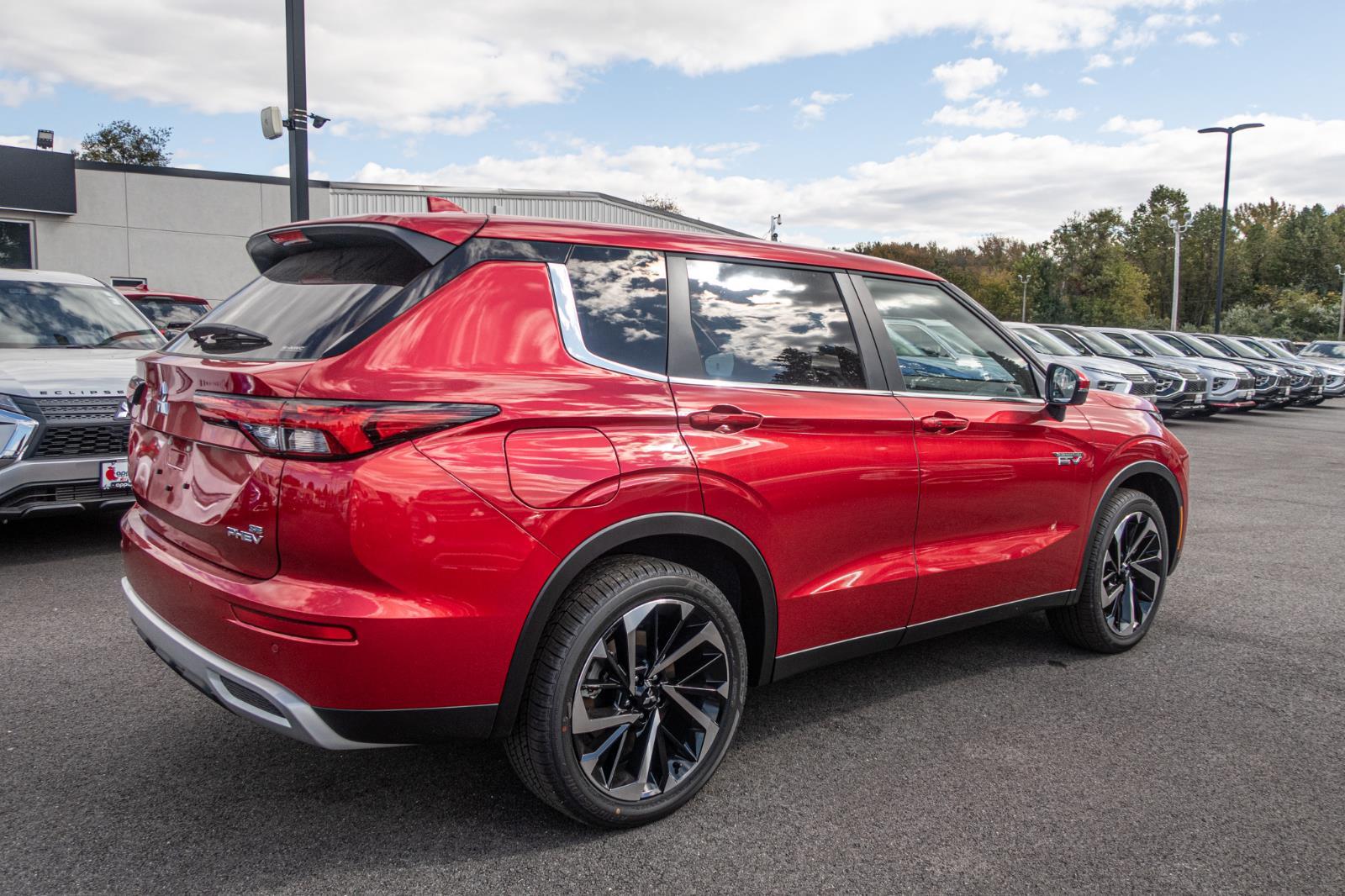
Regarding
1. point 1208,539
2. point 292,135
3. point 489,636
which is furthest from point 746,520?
point 292,135

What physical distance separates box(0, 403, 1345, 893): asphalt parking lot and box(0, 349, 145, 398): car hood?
1326 mm

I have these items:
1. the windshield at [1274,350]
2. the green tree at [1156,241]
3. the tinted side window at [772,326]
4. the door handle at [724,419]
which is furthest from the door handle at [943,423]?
the green tree at [1156,241]

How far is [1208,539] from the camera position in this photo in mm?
7230

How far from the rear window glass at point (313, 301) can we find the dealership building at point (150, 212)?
20242 millimetres

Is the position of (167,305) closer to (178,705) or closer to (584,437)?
(178,705)

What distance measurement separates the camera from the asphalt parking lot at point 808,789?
8.61ft

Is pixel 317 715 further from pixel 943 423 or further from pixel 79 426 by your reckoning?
pixel 79 426

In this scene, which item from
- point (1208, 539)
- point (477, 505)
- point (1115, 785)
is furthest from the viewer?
point (1208, 539)

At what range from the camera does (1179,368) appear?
18328mm

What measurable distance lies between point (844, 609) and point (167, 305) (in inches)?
444

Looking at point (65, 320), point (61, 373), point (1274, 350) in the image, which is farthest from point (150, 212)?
point (1274, 350)

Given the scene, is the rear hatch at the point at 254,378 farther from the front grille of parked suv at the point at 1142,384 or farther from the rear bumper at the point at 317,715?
the front grille of parked suv at the point at 1142,384

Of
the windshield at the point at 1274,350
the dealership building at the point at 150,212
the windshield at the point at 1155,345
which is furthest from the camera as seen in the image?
the windshield at the point at 1274,350

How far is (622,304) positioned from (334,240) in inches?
34.2
